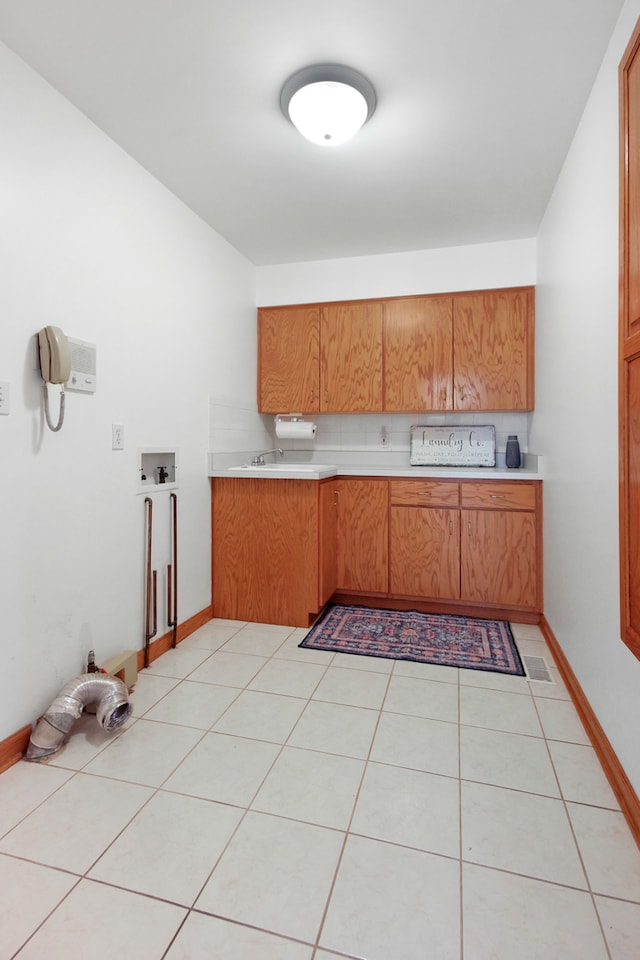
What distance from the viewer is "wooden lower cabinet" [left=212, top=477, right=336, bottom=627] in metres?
2.96

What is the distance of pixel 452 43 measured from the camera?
1672 millimetres

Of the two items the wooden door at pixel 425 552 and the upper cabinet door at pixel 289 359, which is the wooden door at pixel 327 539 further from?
the upper cabinet door at pixel 289 359

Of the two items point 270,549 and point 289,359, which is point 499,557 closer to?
point 270,549

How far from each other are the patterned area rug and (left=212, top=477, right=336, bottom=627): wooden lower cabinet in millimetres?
221

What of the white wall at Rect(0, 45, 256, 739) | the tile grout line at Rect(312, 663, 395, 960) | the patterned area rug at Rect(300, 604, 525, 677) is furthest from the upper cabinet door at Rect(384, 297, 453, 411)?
the tile grout line at Rect(312, 663, 395, 960)

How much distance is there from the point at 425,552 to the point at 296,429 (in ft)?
4.27

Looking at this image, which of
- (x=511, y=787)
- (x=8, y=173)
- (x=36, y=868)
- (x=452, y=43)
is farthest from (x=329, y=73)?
(x=36, y=868)

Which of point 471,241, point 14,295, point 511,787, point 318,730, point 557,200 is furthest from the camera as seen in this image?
point 471,241

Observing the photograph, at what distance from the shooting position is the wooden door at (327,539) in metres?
2.99

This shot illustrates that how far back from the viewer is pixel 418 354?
3.47 meters

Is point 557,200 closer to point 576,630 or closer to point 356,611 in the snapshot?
point 576,630

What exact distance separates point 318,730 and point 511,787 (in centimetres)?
70

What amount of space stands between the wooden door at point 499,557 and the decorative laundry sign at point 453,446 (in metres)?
0.64

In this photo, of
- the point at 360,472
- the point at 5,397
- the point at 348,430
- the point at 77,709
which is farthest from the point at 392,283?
the point at 77,709
